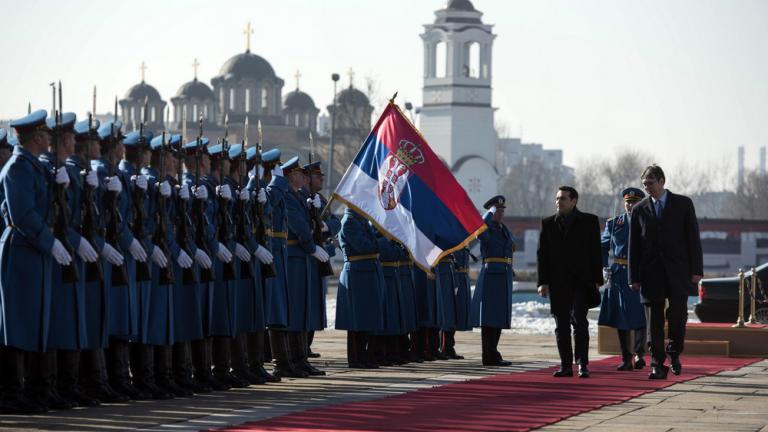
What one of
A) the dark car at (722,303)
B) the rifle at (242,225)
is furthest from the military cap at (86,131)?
the dark car at (722,303)

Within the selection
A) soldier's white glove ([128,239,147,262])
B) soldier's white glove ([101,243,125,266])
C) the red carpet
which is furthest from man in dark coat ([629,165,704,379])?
soldier's white glove ([101,243,125,266])

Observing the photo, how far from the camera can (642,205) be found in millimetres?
15719

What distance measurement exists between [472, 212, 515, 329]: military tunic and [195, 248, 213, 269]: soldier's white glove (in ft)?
15.1

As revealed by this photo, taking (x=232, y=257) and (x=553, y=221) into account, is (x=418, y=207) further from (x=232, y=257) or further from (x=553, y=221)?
(x=232, y=257)

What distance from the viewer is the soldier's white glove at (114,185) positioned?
504 inches

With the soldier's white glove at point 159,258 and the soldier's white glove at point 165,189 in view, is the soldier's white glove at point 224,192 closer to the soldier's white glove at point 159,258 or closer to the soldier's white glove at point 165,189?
the soldier's white glove at point 165,189

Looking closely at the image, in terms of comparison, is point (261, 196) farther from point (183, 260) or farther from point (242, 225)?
point (183, 260)

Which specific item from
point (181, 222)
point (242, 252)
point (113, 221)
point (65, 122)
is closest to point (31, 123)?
point (65, 122)

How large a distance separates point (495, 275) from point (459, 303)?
95 centimetres

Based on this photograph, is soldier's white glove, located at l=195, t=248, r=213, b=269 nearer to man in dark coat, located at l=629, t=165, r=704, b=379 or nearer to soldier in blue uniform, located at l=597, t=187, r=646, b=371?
man in dark coat, located at l=629, t=165, r=704, b=379

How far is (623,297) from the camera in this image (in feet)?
58.1

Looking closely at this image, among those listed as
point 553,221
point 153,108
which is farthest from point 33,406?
point 153,108

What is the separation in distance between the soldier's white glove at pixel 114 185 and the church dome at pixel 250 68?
103889 mm

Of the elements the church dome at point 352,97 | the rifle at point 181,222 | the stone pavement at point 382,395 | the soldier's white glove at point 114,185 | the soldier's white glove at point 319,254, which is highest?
the church dome at point 352,97
